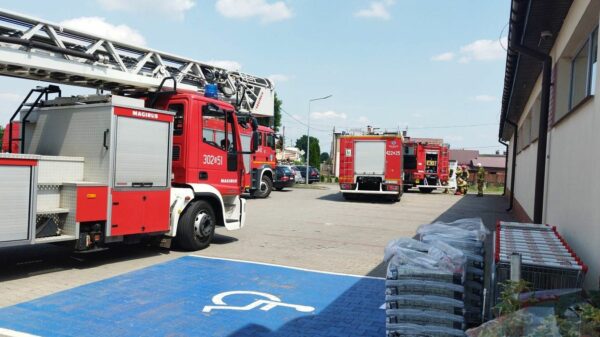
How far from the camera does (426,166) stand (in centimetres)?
3056

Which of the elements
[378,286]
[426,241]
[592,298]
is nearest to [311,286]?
[378,286]

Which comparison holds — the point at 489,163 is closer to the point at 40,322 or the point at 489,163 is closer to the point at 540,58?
the point at 540,58

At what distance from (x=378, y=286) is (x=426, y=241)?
2314 mm

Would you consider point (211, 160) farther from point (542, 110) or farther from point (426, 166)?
point (426, 166)

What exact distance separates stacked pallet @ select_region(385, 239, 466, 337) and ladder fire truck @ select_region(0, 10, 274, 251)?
465 centimetres

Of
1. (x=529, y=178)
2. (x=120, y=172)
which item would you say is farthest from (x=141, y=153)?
(x=529, y=178)

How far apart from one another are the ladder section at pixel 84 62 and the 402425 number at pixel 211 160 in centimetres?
154

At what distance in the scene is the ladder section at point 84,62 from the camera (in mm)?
6969

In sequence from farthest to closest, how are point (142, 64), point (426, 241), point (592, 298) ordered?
point (142, 64) < point (426, 241) < point (592, 298)

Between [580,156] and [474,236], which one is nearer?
[474,236]

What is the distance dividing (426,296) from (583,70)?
16.1 ft

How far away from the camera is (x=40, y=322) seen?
4.89 m

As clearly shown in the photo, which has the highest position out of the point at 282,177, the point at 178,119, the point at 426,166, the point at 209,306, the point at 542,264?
the point at 178,119

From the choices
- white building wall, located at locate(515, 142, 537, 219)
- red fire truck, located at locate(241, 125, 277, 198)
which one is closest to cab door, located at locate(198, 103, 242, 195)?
white building wall, located at locate(515, 142, 537, 219)
